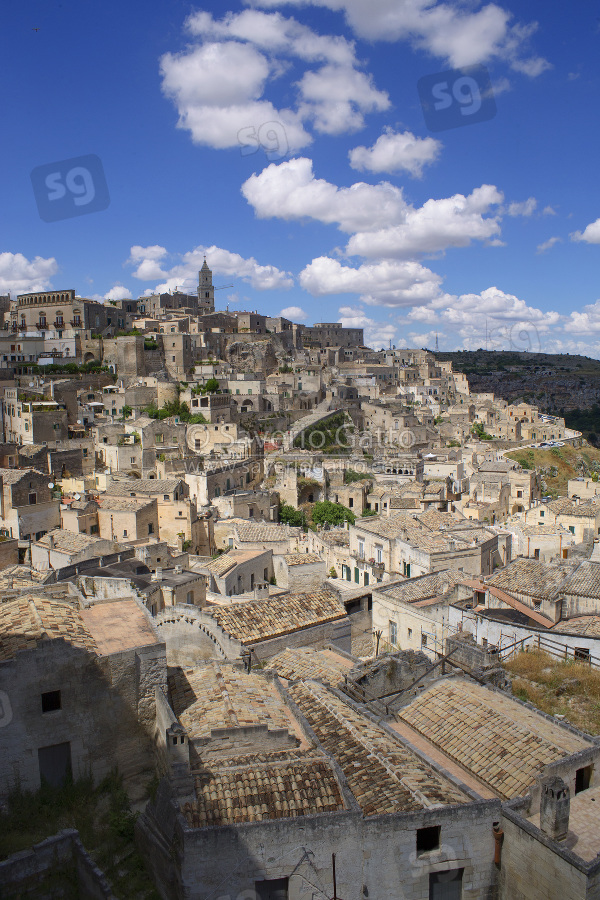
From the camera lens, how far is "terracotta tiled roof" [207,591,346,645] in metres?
14.7

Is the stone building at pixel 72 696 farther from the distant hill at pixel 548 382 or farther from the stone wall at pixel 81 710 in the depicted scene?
the distant hill at pixel 548 382

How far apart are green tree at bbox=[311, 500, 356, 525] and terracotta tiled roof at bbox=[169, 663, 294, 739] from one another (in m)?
23.6

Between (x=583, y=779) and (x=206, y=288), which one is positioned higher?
(x=206, y=288)

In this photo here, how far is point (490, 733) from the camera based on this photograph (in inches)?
381

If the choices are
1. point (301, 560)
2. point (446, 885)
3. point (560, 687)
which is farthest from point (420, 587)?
point (446, 885)

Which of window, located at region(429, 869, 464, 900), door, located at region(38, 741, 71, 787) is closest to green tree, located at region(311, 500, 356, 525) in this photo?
door, located at region(38, 741, 71, 787)

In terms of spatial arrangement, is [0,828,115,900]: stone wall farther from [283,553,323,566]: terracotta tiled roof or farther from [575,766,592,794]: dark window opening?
[283,553,323,566]: terracotta tiled roof

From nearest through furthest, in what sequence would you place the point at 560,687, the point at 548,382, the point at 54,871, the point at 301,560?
the point at 54,871 < the point at 560,687 < the point at 301,560 < the point at 548,382

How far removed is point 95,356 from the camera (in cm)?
5706

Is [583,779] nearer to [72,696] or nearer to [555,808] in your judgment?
[555,808]

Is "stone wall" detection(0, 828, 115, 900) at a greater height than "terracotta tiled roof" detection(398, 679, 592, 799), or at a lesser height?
lesser

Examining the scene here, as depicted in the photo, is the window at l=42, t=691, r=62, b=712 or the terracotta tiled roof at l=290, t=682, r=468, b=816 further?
the window at l=42, t=691, r=62, b=712

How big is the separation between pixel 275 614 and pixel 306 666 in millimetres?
2737

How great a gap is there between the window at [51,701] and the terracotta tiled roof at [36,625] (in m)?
0.72
